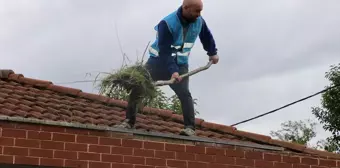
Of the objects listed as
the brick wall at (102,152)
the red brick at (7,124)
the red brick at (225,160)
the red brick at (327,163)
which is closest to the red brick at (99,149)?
the brick wall at (102,152)

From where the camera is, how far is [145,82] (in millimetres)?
6516

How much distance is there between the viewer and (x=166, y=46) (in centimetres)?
669

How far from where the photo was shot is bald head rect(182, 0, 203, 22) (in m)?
6.62

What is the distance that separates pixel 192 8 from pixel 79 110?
1.93m

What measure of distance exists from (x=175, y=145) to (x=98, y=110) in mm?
1674

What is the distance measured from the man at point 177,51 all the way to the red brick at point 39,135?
3.13 ft

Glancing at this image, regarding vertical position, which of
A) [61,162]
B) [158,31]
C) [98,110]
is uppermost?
[158,31]

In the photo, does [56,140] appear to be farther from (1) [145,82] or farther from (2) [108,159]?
(1) [145,82]

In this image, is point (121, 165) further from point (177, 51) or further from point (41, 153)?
point (177, 51)

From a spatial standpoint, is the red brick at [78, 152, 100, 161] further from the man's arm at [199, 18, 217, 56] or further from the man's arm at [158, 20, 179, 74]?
the man's arm at [199, 18, 217, 56]

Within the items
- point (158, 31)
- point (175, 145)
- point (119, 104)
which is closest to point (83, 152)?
point (175, 145)

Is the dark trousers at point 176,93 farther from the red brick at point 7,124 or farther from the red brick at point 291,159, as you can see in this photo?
the red brick at point 7,124

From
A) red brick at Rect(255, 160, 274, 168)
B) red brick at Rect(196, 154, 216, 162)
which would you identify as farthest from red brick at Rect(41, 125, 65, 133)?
red brick at Rect(255, 160, 274, 168)

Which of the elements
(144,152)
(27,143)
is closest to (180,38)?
(144,152)
